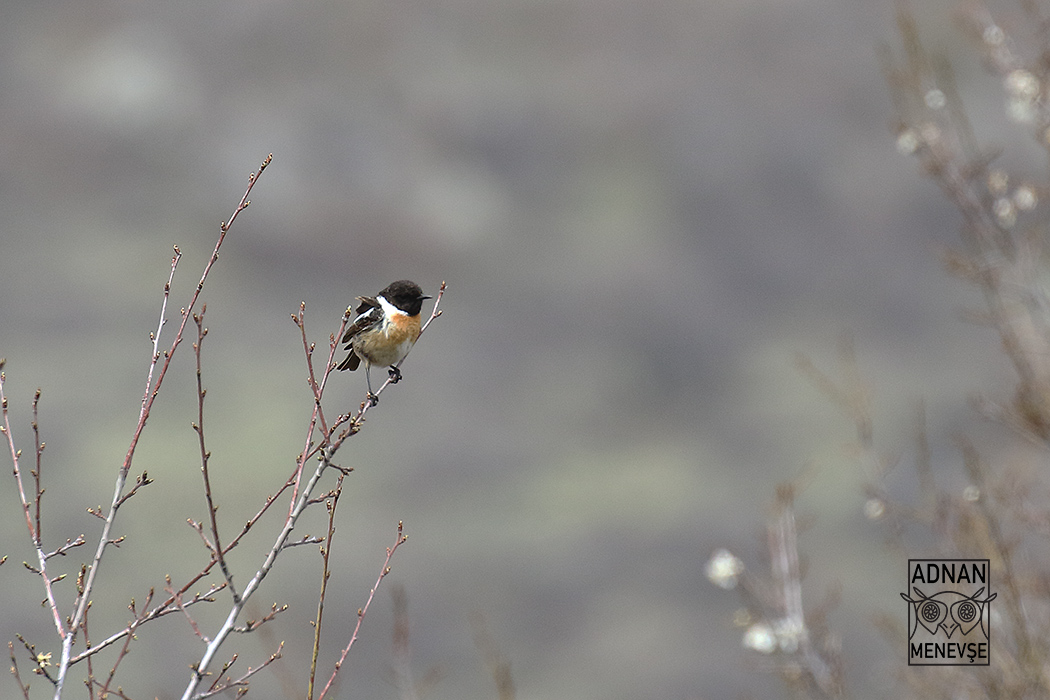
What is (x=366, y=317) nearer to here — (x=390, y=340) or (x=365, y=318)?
(x=365, y=318)

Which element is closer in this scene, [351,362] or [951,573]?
[951,573]

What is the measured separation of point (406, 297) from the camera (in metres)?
5.45

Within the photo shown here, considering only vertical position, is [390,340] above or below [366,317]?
below

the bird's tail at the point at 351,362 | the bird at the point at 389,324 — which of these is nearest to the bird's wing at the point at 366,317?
the bird at the point at 389,324

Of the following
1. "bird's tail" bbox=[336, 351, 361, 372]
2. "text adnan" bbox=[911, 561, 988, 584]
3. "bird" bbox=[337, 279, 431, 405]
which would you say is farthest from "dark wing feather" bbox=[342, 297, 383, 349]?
"text adnan" bbox=[911, 561, 988, 584]

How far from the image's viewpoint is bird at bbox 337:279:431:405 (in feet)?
17.9

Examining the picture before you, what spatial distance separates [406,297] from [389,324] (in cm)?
17

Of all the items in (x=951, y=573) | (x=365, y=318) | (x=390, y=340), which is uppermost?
(x=365, y=318)

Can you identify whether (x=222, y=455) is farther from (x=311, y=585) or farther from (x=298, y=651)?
(x=298, y=651)

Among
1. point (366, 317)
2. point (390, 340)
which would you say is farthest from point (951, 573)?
point (366, 317)

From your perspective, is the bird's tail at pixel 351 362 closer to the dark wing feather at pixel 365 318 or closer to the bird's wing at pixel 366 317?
the dark wing feather at pixel 365 318

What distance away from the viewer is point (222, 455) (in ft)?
62.7

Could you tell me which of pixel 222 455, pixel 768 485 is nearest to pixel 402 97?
pixel 222 455

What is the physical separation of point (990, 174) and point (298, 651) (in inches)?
482
